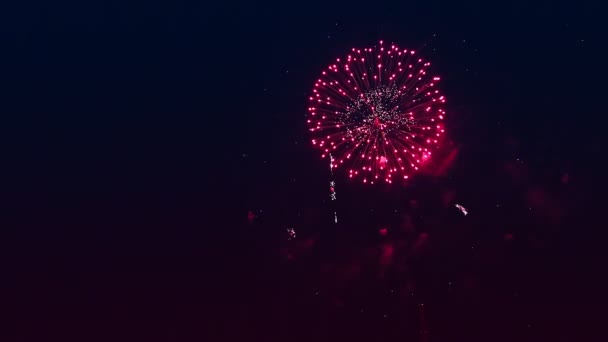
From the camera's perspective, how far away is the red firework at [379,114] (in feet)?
21.1

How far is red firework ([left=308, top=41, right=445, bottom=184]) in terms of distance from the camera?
642 centimetres

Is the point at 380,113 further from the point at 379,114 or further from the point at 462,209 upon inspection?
the point at 462,209

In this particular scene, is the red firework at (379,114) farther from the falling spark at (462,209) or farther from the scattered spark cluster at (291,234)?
the scattered spark cluster at (291,234)

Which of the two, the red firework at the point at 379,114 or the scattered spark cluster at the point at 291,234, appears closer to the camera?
the red firework at the point at 379,114

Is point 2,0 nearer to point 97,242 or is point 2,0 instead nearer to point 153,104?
point 153,104

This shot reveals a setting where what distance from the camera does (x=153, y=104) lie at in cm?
736

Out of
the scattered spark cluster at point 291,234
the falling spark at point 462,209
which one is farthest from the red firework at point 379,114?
the scattered spark cluster at point 291,234

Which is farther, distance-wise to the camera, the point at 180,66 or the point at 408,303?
the point at 180,66

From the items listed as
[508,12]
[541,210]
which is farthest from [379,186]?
[508,12]

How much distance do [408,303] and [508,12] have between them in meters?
3.90

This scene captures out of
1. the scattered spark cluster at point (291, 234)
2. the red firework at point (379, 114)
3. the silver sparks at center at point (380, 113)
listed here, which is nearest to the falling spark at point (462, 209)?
the red firework at point (379, 114)

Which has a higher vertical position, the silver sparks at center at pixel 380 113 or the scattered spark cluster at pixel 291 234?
the silver sparks at center at pixel 380 113

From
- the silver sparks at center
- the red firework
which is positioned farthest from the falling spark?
the silver sparks at center

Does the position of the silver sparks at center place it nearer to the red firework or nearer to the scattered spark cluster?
the red firework
